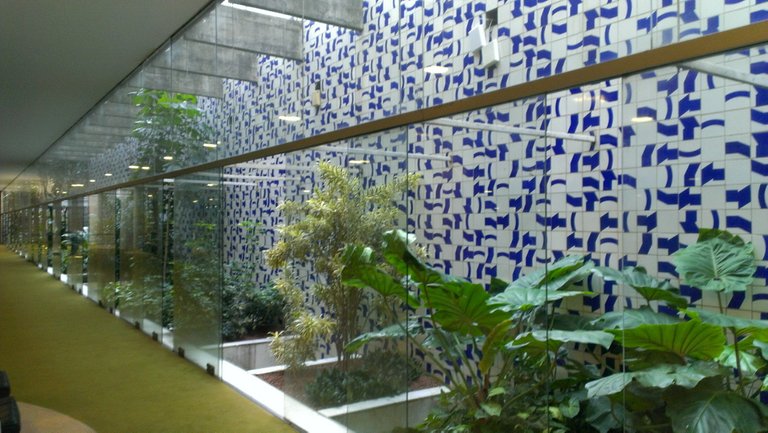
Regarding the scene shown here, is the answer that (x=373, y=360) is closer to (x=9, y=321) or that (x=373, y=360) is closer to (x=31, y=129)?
(x=9, y=321)

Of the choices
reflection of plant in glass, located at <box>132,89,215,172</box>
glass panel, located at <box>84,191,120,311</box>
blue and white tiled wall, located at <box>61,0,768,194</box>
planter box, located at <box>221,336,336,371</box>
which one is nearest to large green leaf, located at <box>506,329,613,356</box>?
blue and white tiled wall, located at <box>61,0,768,194</box>

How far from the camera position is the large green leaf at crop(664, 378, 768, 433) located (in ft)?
6.48

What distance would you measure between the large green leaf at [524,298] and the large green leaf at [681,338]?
372 mm

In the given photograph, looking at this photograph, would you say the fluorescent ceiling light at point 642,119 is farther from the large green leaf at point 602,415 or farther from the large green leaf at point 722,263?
the large green leaf at point 602,415

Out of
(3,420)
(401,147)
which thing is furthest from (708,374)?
(3,420)

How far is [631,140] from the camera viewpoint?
2.35 meters

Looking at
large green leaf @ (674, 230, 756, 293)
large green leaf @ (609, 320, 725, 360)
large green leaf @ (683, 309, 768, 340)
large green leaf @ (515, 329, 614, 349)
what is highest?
large green leaf @ (674, 230, 756, 293)

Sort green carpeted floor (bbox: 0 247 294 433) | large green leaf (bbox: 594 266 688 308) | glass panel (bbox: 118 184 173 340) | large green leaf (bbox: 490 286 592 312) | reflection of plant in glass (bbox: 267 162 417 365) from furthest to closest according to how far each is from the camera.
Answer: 1. glass panel (bbox: 118 184 173 340)
2. green carpeted floor (bbox: 0 247 294 433)
3. reflection of plant in glass (bbox: 267 162 417 365)
4. large green leaf (bbox: 490 286 592 312)
5. large green leaf (bbox: 594 266 688 308)

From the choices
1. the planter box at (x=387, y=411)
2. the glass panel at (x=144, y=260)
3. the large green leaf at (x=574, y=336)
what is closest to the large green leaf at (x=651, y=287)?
the large green leaf at (x=574, y=336)

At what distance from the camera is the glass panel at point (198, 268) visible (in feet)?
21.0

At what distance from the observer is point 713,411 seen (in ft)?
6.67

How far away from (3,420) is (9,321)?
25.2ft

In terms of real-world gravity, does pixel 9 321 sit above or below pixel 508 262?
below

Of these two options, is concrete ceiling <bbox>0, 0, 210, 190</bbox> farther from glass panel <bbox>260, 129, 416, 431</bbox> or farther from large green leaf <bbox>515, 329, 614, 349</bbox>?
large green leaf <bbox>515, 329, 614, 349</bbox>
